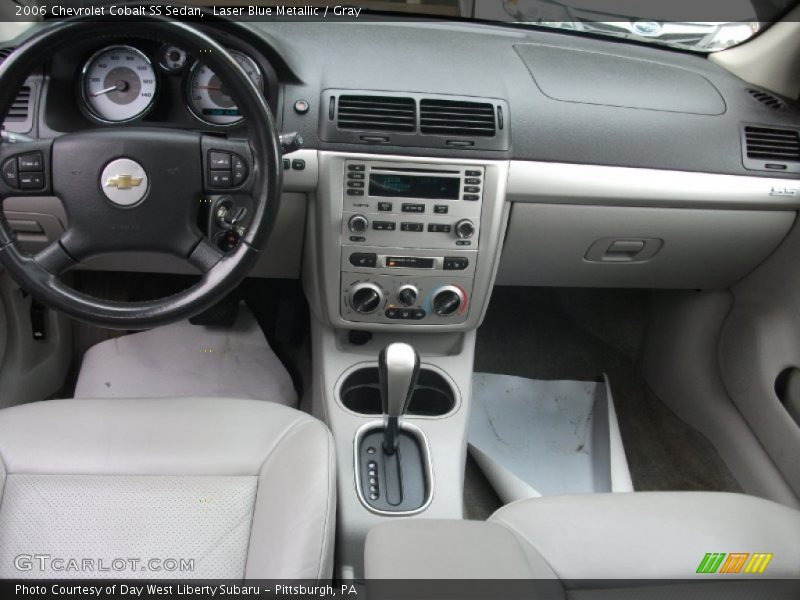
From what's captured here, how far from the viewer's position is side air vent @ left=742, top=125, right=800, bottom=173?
4.79ft

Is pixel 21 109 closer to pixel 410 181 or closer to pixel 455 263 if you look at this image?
pixel 410 181

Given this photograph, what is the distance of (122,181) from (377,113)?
0.49m

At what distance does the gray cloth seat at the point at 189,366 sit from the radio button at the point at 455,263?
66cm

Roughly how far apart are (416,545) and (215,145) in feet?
2.23

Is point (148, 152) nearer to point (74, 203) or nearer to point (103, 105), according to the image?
point (74, 203)

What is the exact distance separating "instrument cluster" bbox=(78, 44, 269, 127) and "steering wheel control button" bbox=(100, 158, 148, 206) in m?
0.24

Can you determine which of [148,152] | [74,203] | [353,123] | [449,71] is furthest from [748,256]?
[74,203]

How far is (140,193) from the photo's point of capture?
1.08 metres

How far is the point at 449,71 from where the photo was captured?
1.38 m

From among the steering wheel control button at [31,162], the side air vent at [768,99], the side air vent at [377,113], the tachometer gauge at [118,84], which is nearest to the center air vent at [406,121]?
the side air vent at [377,113]

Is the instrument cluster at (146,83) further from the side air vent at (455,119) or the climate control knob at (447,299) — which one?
the climate control knob at (447,299)

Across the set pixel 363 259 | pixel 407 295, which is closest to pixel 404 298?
pixel 407 295

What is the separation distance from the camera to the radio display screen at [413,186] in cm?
132

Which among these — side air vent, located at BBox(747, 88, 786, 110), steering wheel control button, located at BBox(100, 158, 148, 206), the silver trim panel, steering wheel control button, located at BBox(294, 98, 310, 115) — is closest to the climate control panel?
the silver trim panel
